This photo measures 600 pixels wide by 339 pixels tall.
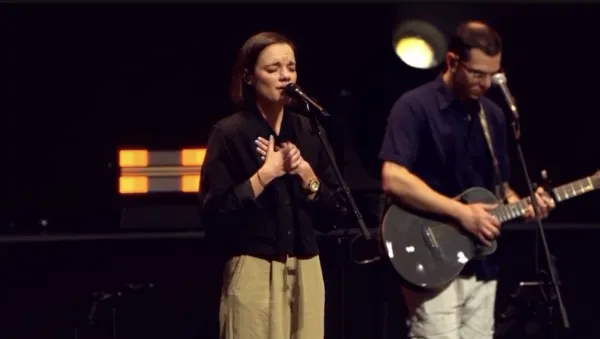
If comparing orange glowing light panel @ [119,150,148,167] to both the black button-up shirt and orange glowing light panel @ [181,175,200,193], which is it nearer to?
orange glowing light panel @ [181,175,200,193]

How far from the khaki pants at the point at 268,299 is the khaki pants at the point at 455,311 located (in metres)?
0.40

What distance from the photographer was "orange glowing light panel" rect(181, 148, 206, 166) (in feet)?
21.3

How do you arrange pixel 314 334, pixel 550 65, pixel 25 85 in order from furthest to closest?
pixel 550 65
pixel 25 85
pixel 314 334

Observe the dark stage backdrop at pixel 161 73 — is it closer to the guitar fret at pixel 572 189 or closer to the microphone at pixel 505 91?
the guitar fret at pixel 572 189

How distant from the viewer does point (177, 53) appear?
6516mm

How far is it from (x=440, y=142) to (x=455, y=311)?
63cm

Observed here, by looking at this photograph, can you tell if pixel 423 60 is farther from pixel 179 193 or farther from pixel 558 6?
pixel 179 193

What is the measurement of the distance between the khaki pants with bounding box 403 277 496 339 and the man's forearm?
0.89 ft

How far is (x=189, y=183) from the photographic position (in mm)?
6508

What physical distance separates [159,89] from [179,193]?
61 cm

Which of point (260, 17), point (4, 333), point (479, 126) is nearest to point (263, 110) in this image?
point (479, 126)

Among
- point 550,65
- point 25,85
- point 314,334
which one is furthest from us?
point 550,65

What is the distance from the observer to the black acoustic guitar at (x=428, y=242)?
434 centimetres

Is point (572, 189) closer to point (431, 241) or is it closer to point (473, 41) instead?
point (431, 241)
